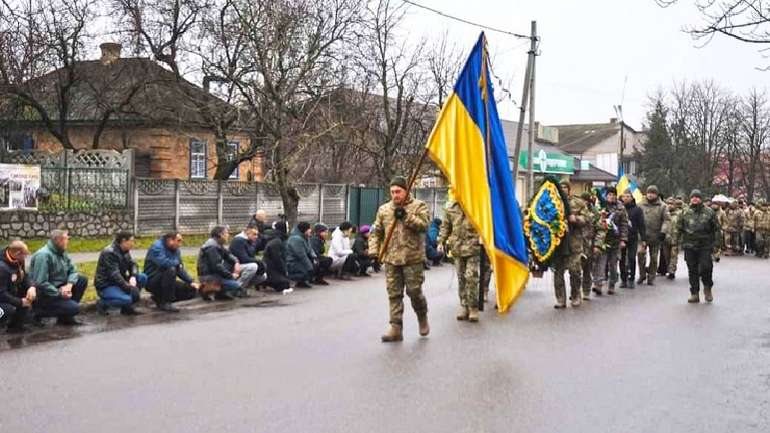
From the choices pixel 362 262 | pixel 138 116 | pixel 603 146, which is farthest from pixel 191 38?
pixel 603 146

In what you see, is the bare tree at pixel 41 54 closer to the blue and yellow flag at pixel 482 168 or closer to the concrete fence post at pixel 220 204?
the concrete fence post at pixel 220 204

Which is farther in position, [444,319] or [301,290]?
[301,290]

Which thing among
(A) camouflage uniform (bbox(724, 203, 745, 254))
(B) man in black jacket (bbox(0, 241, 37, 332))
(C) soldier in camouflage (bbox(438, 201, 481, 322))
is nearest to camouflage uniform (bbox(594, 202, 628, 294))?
(C) soldier in camouflage (bbox(438, 201, 481, 322))

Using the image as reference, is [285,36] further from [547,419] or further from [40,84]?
[547,419]

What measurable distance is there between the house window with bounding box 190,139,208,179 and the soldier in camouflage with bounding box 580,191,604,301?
96.6 ft

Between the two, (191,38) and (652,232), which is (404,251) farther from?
(191,38)

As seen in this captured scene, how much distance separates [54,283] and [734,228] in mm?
23263

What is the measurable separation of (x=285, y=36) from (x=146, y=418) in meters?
19.5

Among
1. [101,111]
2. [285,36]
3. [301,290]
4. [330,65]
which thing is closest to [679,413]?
[301,290]

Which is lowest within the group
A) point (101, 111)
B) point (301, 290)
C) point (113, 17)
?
point (301, 290)

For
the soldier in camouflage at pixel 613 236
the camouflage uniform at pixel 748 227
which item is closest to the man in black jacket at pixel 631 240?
the soldier in camouflage at pixel 613 236

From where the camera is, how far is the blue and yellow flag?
9988 millimetres

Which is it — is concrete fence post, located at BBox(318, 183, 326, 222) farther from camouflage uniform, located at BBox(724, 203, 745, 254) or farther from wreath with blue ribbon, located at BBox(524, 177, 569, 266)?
wreath with blue ribbon, located at BBox(524, 177, 569, 266)

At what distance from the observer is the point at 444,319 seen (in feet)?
38.2
